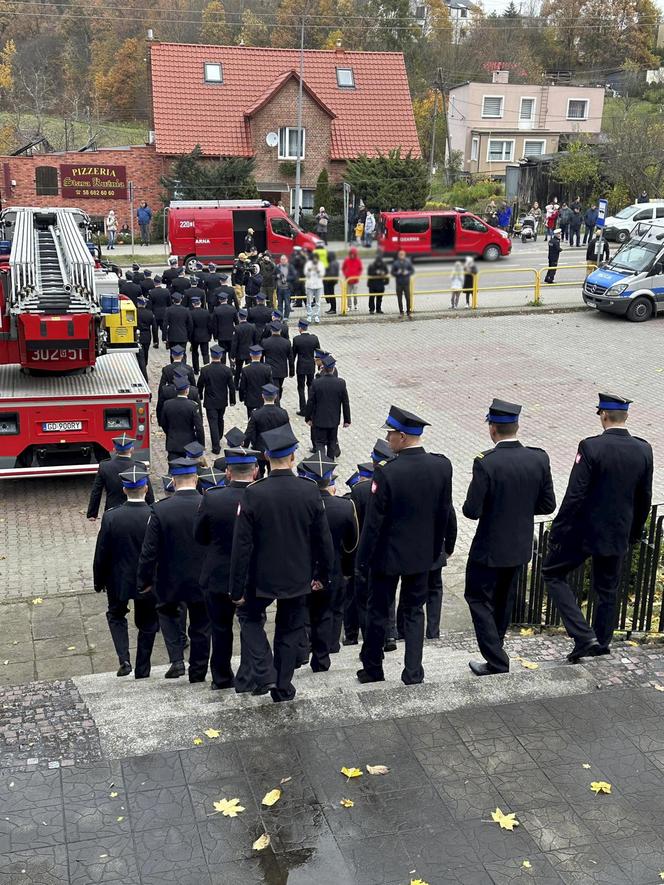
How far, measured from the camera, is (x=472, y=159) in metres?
47.0

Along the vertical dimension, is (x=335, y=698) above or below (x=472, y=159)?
below

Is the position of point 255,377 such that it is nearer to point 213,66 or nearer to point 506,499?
point 506,499

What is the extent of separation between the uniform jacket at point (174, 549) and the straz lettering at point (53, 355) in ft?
18.9

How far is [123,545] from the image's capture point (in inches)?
Result: 291

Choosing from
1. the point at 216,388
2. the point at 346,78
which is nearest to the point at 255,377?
the point at 216,388

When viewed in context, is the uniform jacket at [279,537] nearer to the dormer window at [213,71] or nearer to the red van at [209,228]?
the red van at [209,228]

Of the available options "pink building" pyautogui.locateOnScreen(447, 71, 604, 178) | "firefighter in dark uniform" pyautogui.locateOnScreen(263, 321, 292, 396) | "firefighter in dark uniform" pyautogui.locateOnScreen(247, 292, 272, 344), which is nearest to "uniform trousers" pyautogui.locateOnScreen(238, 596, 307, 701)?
"firefighter in dark uniform" pyautogui.locateOnScreen(263, 321, 292, 396)

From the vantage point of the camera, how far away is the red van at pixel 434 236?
5727 mm

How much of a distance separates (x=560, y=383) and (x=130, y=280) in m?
8.16

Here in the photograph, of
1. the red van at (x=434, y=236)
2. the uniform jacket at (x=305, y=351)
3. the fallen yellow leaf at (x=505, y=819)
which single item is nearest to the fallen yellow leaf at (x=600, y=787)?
the fallen yellow leaf at (x=505, y=819)

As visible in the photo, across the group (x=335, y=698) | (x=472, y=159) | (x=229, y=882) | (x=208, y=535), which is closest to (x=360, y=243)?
(x=208, y=535)

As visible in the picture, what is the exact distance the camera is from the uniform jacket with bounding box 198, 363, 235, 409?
45.2ft

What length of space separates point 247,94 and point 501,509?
31.2 m

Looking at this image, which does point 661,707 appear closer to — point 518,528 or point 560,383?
point 518,528
